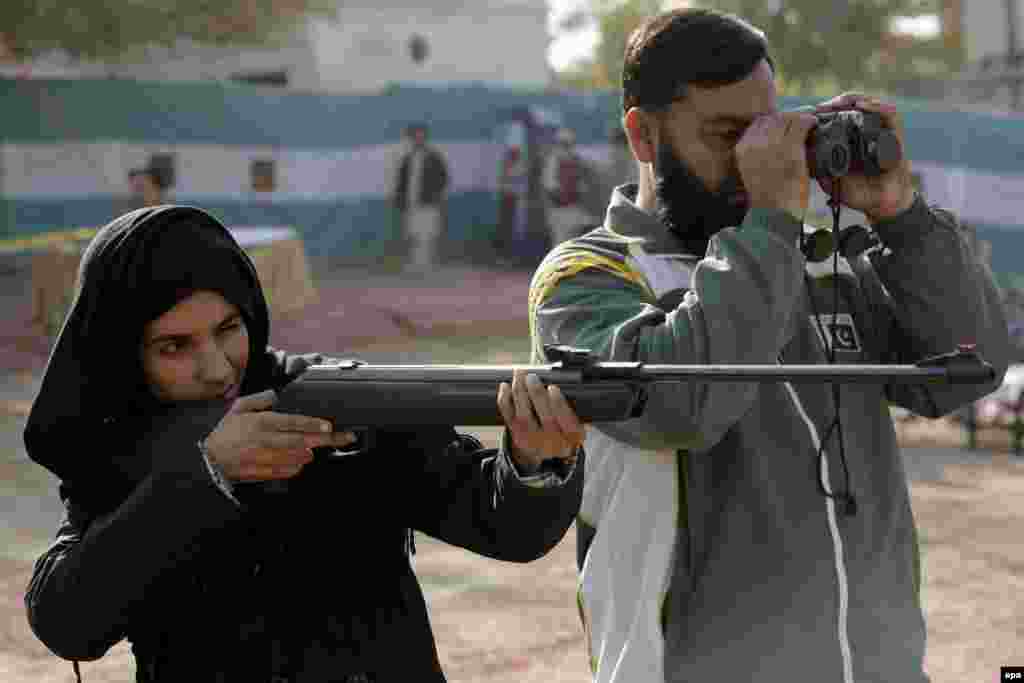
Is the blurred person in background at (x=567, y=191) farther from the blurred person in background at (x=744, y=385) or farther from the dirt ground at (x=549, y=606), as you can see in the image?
the blurred person in background at (x=744, y=385)

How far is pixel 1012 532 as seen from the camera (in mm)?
7227

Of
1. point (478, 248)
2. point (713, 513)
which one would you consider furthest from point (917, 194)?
point (478, 248)

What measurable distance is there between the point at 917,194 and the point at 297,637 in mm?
1242

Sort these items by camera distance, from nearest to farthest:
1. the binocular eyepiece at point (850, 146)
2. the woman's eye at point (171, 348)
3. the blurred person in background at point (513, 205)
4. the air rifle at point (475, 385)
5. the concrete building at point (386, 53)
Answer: the air rifle at point (475, 385)
the woman's eye at point (171, 348)
the binocular eyepiece at point (850, 146)
the blurred person in background at point (513, 205)
the concrete building at point (386, 53)

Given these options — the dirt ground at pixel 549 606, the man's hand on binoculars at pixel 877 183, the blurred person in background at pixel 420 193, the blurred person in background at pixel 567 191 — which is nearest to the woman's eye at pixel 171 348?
the man's hand on binoculars at pixel 877 183

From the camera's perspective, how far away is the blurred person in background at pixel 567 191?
1897 cm

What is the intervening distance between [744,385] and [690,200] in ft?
1.34

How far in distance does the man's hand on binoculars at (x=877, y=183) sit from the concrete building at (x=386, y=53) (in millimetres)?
21041

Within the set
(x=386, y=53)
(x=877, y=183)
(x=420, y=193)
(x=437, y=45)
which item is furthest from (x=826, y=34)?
(x=877, y=183)

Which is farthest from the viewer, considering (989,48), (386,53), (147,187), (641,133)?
(989,48)

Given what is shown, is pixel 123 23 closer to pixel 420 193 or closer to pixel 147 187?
pixel 420 193

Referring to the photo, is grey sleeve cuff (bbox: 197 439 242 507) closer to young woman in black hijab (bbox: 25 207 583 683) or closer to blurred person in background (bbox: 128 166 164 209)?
young woman in black hijab (bbox: 25 207 583 683)

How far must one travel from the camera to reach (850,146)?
242cm

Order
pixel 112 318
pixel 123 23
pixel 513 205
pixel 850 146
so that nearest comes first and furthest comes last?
1. pixel 112 318
2. pixel 850 146
3. pixel 123 23
4. pixel 513 205
